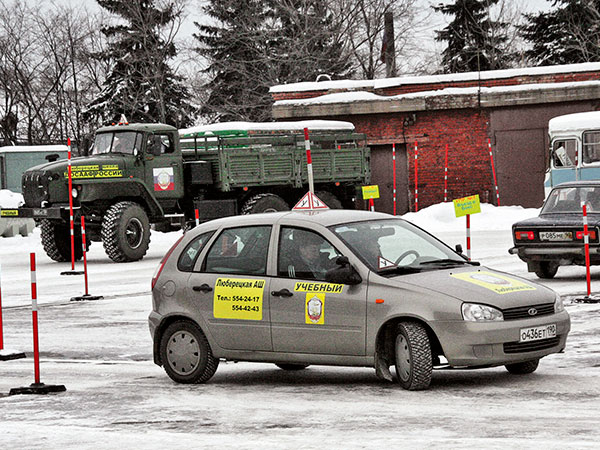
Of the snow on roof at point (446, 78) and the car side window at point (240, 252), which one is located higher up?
the snow on roof at point (446, 78)

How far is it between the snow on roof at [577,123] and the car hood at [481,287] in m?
19.0

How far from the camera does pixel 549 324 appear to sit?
9172 millimetres

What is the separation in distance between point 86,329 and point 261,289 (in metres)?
5.35

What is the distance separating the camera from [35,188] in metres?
26.0

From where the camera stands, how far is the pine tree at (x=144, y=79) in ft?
185

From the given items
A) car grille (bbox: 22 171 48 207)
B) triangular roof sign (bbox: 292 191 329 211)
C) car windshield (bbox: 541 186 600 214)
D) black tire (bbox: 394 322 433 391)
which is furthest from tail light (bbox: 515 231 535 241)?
car grille (bbox: 22 171 48 207)

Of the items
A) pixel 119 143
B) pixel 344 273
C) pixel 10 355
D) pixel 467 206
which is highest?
pixel 119 143

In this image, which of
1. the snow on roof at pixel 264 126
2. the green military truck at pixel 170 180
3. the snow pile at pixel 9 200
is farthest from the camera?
the snow pile at pixel 9 200

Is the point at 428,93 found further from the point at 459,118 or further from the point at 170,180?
the point at 170,180

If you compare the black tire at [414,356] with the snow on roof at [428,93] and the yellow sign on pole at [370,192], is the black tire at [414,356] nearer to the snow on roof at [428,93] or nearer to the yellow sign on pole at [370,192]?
the yellow sign on pole at [370,192]

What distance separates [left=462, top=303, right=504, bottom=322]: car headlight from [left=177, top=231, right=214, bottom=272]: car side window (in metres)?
2.53

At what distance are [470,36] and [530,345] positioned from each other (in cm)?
5226

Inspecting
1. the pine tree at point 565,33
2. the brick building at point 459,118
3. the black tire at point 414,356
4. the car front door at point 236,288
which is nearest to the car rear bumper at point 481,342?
the black tire at point 414,356

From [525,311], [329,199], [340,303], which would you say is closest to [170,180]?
[329,199]
